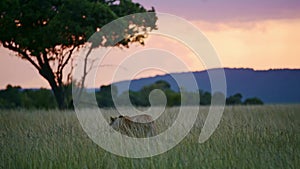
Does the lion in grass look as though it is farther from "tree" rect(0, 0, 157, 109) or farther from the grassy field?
"tree" rect(0, 0, 157, 109)

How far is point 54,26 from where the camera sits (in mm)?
21609

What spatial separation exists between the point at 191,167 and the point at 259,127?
12.9 ft

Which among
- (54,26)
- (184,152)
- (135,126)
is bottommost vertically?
(184,152)

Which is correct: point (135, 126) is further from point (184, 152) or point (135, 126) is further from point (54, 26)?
point (54, 26)

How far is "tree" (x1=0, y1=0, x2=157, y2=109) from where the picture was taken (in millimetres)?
21797

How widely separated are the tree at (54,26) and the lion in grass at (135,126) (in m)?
11.9

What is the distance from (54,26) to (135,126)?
1242 cm

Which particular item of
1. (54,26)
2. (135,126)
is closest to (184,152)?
(135,126)

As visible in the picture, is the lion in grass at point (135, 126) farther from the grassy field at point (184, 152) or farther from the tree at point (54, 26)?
the tree at point (54, 26)

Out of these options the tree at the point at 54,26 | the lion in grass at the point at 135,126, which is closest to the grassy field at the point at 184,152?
the lion in grass at the point at 135,126

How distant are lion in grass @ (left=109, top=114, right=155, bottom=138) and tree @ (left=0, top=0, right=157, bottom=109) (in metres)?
11.9

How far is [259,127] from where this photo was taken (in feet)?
33.2

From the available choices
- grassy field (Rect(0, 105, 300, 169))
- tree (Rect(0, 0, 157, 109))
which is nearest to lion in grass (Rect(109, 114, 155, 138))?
grassy field (Rect(0, 105, 300, 169))

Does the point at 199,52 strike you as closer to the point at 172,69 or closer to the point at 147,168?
the point at 172,69
